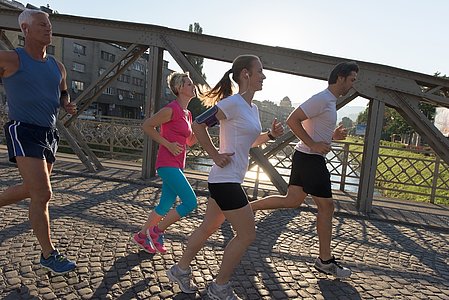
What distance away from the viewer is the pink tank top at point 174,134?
134 inches

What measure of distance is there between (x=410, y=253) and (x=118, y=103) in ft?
191

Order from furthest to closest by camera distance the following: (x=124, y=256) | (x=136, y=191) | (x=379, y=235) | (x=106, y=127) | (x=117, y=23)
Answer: (x=106, y=127) < (x=117, y=23) < (x=136, y=191) < (x=379, y=235) < (x=124, y=256)

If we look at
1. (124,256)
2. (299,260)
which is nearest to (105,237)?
(124,256)

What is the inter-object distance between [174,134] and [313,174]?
138cm

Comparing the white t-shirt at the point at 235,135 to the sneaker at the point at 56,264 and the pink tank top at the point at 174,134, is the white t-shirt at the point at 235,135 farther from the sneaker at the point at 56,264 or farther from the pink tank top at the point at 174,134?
the sneaker at the point at 56,264

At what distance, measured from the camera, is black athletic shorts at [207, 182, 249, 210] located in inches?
99.0

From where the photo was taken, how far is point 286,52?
6613 millimetres

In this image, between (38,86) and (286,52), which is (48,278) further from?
(286,52)

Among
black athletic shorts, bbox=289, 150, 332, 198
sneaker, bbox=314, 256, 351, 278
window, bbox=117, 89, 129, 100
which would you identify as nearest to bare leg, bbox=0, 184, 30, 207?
black athletic shorts, bbox=289, 150, 332, 198

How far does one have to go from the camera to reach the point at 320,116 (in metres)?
3.40

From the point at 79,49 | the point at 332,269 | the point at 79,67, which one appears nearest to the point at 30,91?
the point at 332,269

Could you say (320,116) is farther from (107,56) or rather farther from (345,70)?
(107,56)

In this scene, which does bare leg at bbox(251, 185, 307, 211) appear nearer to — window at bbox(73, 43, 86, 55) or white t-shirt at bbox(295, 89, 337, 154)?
white t-shirt at bbox(295, 89, 337, 154)

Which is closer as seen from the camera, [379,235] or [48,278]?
[48,278]
